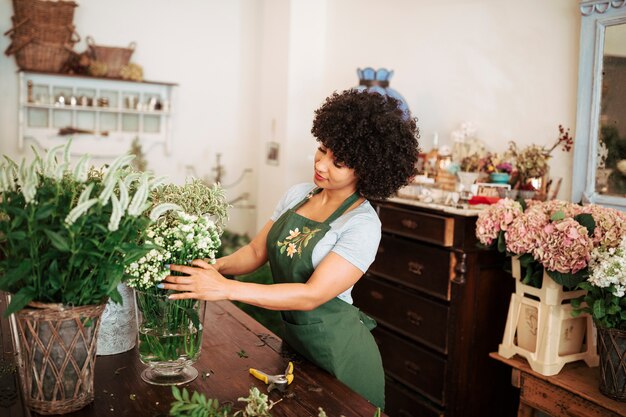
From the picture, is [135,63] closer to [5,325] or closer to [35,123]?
[35,123]

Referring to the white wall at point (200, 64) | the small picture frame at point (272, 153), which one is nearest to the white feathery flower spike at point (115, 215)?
the small picture frame at point (272, 153)

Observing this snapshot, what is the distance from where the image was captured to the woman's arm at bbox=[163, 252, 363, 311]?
1.65 meters

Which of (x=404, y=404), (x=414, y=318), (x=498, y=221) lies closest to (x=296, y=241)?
(x=498, y=221)

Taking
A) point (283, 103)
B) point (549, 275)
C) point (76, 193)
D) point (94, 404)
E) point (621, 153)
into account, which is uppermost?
point (283, 103)

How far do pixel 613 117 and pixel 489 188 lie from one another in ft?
2.25

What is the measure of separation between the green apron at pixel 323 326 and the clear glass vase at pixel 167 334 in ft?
1.53

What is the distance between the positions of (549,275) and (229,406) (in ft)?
5.55

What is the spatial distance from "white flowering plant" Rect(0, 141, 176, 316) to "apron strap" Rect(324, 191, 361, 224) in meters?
0.85

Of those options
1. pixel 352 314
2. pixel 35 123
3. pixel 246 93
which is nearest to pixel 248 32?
pixel 246 93

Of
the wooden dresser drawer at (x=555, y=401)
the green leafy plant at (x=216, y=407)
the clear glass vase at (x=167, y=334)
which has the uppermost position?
the clear glass vase at (x=167, y=334)

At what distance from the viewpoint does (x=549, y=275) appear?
8.84 ft

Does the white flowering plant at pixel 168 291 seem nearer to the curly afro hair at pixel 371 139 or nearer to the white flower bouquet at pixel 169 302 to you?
the white flower bouquet at pixel 169 302

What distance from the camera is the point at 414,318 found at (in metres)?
3.52

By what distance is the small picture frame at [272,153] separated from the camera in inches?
226
